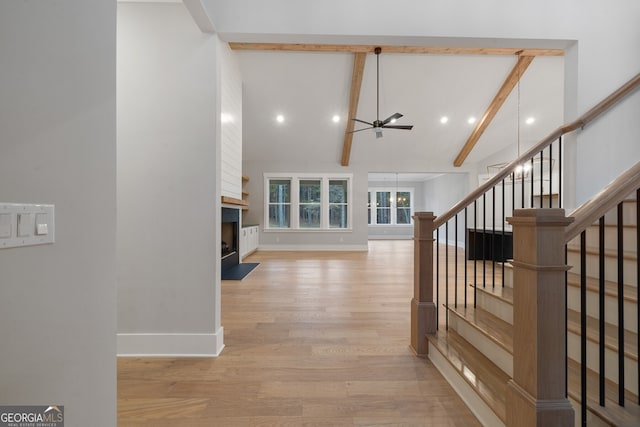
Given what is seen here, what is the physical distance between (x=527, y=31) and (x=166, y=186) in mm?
3062

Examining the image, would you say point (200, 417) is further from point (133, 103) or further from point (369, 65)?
point (369, 65)

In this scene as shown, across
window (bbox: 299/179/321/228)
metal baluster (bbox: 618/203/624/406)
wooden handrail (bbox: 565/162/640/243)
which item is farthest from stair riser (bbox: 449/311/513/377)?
window (bbox: 299/179/321/228)

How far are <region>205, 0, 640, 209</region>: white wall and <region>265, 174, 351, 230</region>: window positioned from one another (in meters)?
6.17

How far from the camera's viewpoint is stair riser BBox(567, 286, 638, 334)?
1.51 metres

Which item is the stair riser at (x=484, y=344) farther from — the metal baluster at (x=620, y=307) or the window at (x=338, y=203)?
the window at (x=338, y=203)

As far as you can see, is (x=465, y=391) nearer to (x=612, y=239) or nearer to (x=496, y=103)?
(x=612, y=239)

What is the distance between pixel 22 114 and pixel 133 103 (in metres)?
1.68

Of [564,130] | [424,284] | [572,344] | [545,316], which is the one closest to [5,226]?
[545,316]

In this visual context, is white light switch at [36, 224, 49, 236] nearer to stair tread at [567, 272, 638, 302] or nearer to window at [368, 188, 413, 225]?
stair tread at [567, 272, 638, 302]

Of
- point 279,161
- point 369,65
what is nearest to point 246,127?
point 279,161

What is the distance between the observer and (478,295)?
251cm

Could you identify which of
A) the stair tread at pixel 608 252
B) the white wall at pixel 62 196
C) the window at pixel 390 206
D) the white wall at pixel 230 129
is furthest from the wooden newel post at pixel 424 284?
the window at pixel 390 206

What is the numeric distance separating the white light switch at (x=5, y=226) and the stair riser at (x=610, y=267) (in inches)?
94.7

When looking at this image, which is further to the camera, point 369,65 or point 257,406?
point 369,65
